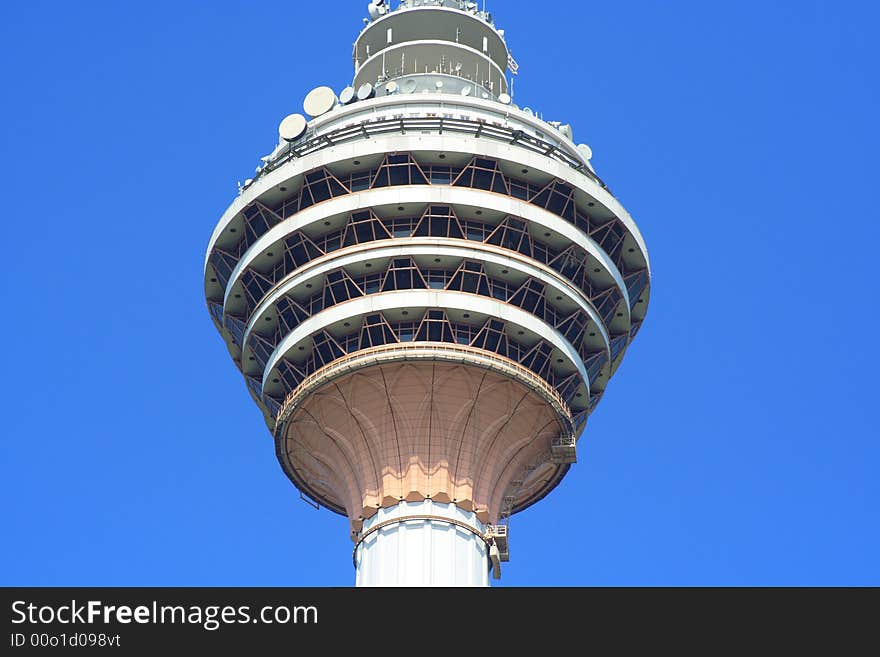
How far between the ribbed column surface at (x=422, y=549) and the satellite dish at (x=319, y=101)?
21.3m

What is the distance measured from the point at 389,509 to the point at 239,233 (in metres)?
16.1

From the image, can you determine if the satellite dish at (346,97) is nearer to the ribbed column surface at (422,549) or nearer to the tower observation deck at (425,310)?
the tower observation deck at (425,310)

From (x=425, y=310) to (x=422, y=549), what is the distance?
10.7m

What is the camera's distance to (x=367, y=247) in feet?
261

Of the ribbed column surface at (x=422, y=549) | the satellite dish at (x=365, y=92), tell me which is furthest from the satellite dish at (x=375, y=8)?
the ribbed column surface at (x=422, y=549)

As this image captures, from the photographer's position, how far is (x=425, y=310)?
78.1 meters

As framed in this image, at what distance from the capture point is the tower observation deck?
77938 mm

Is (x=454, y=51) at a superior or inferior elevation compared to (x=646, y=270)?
superior

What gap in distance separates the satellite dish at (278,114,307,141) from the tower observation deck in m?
0.11

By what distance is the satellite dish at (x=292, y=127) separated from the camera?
277ft

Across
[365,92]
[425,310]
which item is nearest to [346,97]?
[365,92]
